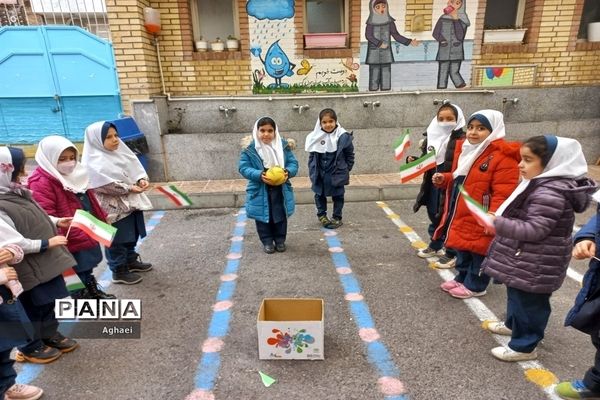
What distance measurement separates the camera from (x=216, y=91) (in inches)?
291

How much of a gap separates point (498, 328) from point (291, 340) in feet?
5.05

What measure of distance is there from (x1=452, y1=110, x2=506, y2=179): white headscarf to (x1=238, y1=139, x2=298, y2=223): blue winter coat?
68.3 inches

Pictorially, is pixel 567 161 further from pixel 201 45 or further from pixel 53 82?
pixel 53 82

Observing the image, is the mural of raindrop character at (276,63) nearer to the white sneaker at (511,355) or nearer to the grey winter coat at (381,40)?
the grey winter coat at (381,40)

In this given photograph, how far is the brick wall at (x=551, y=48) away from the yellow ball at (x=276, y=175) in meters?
5.89

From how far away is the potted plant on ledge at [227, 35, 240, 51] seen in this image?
23.7 ft

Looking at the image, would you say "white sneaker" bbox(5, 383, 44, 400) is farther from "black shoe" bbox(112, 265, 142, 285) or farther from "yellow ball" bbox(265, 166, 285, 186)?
"yellow ball" bbox(265, 166, 285, 186)

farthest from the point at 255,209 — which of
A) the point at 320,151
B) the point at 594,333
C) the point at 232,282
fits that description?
the point at 594,333

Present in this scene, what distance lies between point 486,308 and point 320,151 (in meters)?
2.53

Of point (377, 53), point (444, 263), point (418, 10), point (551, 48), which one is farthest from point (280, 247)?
point (551, 48)

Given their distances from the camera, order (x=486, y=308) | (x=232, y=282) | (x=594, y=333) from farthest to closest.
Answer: (x=232, y=282) < (x=486, y=308) < (x=594, y=333)

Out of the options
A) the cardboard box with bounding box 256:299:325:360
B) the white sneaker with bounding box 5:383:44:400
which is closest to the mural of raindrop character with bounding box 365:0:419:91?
the cardboard box with bounding box 256:299:325:360

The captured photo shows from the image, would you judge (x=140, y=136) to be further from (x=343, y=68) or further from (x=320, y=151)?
(x=343, y=68)

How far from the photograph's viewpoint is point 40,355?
98.8 inches
